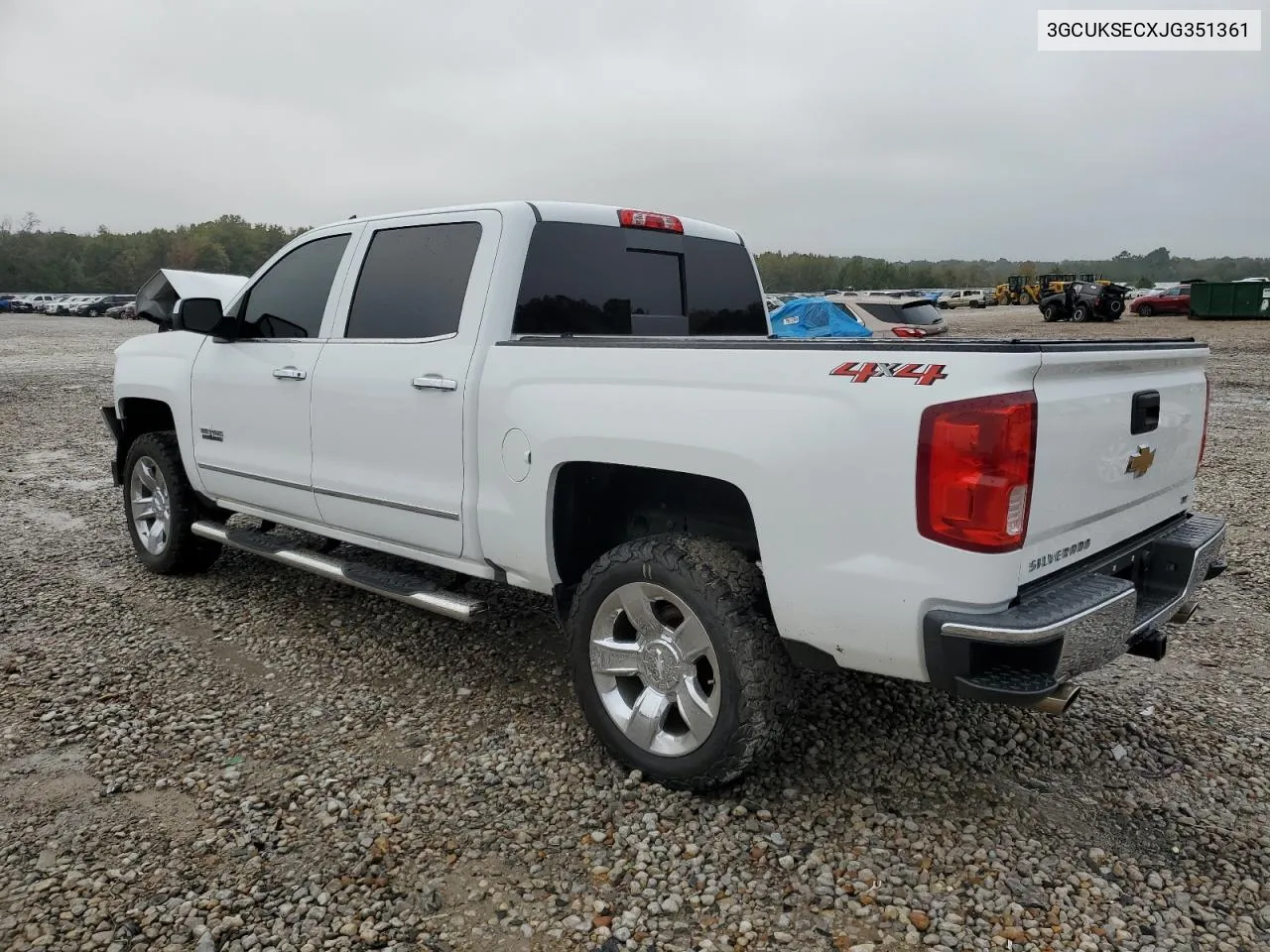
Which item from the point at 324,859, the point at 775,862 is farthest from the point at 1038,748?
the point at 324,859

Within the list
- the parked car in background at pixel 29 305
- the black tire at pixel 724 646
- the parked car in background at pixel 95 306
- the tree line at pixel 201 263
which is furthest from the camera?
the tree line at pixel 201 263

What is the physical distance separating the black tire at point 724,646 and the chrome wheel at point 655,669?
42 mm

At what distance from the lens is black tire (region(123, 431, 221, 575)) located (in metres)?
5.47

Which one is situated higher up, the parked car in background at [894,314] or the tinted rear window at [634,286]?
the tinted rear window at [634,286]

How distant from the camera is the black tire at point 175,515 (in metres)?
5.47

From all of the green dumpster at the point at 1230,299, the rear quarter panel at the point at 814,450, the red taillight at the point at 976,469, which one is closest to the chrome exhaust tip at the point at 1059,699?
the rear quarter panel at the point at 814,450

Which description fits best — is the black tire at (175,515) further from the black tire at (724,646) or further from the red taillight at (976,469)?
the red taillight at (976,469)

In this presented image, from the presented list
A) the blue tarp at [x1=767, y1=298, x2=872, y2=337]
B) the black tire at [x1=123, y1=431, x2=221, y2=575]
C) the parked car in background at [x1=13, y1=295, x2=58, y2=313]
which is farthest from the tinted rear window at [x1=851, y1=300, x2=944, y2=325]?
the parked car in background at [x1=13, y1=295, x2=58, y2=313]

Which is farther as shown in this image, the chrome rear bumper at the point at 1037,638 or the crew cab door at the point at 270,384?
the crew cab door at the point at 270,384

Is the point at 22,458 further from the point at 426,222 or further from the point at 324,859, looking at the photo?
the point at 324,859

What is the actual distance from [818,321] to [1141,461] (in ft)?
42.6

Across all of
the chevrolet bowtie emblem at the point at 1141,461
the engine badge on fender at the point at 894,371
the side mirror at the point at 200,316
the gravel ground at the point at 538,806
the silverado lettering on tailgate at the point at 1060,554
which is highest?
the side mirror at the point at 200,316

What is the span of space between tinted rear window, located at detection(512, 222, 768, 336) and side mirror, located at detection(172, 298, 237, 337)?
5.98 feet

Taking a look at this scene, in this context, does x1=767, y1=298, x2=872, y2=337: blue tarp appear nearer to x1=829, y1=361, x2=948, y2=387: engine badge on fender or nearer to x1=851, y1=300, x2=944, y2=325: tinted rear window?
x1=851, y1=300, x2=944, y2=325: tinted rear window
